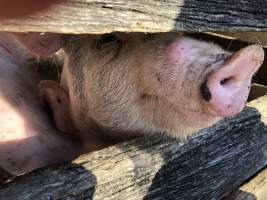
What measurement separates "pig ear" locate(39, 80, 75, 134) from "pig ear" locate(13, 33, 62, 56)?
0.44 feet

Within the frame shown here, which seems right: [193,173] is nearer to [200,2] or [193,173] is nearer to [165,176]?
[165,176]

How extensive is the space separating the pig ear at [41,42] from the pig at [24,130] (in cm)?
15

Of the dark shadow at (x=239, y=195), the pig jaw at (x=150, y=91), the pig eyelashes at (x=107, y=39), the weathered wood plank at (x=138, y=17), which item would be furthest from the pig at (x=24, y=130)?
the weathered wood plank at (x=138, y=17)

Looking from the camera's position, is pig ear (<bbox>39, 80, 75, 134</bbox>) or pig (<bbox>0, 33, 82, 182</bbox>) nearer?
pig (<bbox>0, 33, 82, 182</bbox>)

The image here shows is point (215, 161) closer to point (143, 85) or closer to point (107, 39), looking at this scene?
point (143, 85)

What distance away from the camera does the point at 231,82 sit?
4.56ft

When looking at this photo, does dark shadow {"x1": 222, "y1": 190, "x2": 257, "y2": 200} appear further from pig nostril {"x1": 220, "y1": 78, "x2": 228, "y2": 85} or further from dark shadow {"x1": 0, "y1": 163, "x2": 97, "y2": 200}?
dark shadow {"x1": 0, "y1": 163, "x2": 97, "y2": 200}

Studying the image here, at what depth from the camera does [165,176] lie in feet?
4.94

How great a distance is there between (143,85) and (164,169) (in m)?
0.27

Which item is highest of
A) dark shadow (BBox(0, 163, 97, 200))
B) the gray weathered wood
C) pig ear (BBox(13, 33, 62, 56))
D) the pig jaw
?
pig ear (BBox(13, 33, 62, 56))

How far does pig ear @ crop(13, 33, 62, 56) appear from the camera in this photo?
1.75m

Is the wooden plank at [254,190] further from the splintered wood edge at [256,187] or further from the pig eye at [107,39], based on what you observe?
the pig eye at [107,39]

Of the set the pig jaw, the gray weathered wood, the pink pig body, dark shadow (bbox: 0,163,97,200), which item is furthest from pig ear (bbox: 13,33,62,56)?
dark shadow (bbox: 0,163,97,200)

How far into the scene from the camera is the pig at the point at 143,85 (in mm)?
1394
